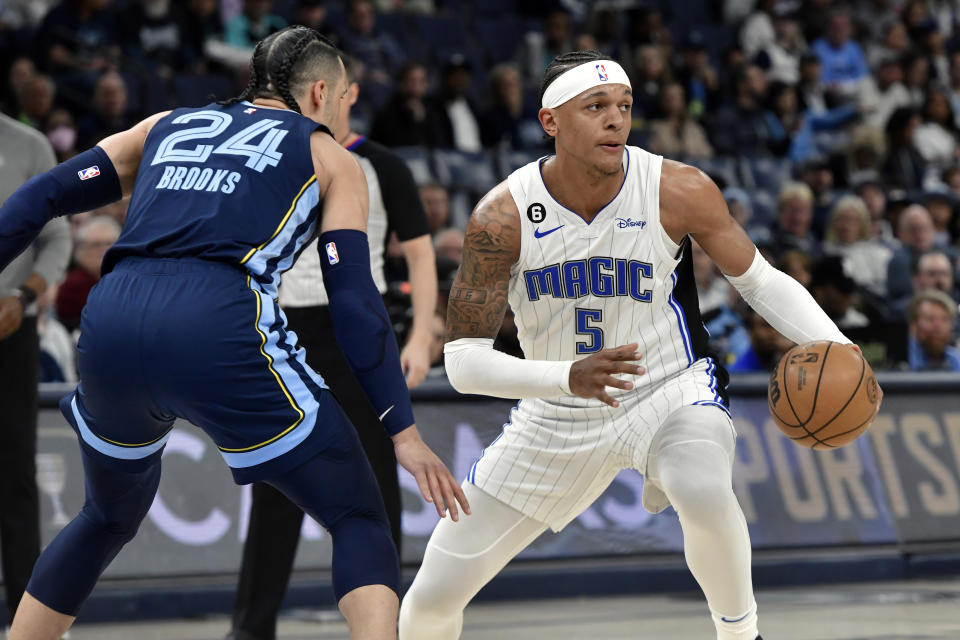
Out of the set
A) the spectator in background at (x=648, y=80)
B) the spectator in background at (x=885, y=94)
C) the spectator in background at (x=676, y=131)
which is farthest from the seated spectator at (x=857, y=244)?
the spectator in background at (x=885, y=94)

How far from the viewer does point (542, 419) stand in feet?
15.1

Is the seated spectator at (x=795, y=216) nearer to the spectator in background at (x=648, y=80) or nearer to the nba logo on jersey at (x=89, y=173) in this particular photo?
the spectator in background at (x=648, y=80)

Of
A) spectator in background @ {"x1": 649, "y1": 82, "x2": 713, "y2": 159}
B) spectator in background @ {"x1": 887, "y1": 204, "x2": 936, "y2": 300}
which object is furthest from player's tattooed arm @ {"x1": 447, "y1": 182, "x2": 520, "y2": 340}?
spectator in background @ {"x1": 649, "y1": 82, "x2": 713, "y2": 159}

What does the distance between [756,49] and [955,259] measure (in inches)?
182

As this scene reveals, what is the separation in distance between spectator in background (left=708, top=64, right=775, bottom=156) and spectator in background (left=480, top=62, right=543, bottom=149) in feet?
7.61

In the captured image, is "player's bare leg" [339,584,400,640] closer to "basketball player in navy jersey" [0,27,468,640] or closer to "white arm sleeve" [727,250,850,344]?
"basketball player in navy jersey" [0,27,468,640]

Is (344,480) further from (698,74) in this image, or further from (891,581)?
(698,74)

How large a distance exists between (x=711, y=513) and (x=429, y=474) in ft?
3.22

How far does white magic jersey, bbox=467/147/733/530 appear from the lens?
4.48m

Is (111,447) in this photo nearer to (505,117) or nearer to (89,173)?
(89,173)

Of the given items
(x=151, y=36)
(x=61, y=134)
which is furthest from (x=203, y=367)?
(x=151, y=36)

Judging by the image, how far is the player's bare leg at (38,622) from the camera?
3916 mm

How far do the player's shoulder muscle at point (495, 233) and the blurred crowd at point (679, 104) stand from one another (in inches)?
99.8

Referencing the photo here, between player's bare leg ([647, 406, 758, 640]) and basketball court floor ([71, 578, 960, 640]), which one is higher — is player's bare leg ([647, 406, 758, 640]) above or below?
above
